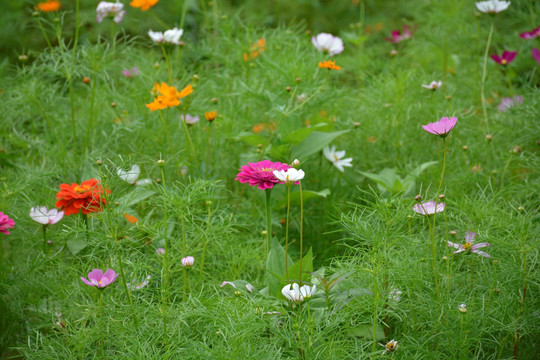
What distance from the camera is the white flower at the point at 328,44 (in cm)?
169

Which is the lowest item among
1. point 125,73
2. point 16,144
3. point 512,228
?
point 16,144

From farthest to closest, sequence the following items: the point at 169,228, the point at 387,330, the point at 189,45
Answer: the point at 189,45
the point at 169,228
the point at 387,330

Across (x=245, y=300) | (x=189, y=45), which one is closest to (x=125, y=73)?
(x=189, y=45)

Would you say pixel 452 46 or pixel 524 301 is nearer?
pixel 524 301

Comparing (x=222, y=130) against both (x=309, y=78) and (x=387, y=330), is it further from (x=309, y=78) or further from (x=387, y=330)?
(x=387, y=330)

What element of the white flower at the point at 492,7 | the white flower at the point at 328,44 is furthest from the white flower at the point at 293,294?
the white flower at the point at 492,7

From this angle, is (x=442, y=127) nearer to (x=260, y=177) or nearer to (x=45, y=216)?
(x=260, y=177)

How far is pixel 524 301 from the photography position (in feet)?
3.31

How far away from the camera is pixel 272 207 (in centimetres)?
154

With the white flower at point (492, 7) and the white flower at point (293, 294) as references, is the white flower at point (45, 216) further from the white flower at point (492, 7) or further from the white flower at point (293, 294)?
the white flower at point (492, 7)

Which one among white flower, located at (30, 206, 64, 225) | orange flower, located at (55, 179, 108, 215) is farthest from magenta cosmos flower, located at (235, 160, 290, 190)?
white flower, located at (30, 206, 64, 225)

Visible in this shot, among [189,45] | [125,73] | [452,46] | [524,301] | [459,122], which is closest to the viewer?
[524,301]

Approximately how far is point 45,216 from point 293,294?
0.59 meters

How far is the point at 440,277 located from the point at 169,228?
1.89 ft
